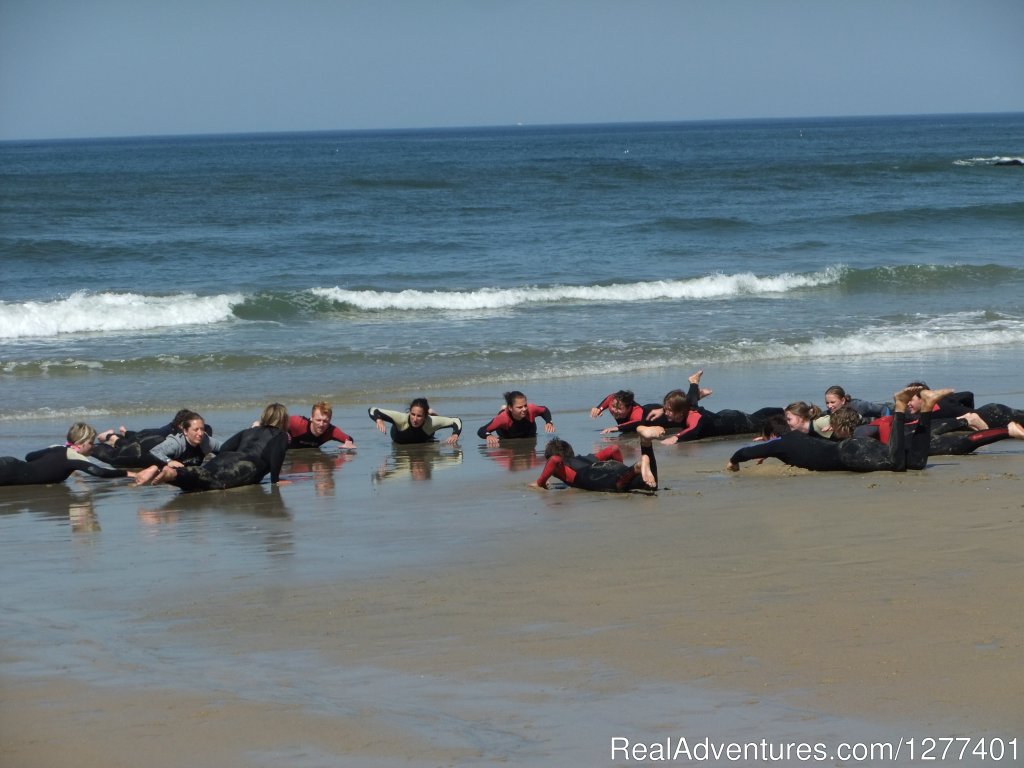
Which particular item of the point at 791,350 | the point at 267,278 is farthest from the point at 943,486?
the point at 267,278

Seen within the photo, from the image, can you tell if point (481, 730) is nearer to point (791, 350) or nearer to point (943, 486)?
point (943, 486)

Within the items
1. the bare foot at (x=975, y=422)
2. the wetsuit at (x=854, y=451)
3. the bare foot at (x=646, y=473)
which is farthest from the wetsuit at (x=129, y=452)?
the bare foot at (x=975, y=422)

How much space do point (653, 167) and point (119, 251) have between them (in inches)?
1503

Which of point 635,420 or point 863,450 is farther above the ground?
point 863,450

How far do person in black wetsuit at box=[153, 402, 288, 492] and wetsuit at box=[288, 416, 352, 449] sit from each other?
5.30 feet

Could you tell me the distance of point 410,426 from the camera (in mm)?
12602

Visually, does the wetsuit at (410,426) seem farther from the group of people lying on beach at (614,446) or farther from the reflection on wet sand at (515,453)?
the reflection on wet sand at (515,453)

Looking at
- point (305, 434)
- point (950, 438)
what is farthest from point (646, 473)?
point (305, 434)

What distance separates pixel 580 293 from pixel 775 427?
537 inches

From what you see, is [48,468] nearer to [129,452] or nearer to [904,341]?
[129,452]

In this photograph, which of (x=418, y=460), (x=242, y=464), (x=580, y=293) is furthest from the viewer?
(x=580, y=293)

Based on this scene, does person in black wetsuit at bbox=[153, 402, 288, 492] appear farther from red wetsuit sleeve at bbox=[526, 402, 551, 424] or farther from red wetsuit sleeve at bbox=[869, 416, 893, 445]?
red wetsuit sleeve at bbox=[869, 416, 893, 445]

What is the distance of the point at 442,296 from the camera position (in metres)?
25.1

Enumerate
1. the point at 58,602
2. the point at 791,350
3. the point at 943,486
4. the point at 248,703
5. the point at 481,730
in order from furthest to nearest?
1. the point at 791,350
2. the point at 943,486
3. the point at 58,602
4. the point at 248,703
5. the point at 481,730
